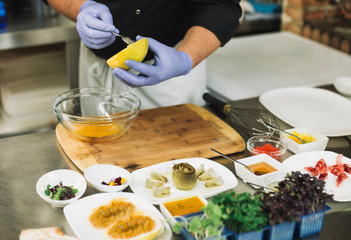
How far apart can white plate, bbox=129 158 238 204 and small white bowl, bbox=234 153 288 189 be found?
32mm

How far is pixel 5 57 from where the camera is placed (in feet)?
9.07

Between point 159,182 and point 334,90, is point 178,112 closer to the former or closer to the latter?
point 159,182

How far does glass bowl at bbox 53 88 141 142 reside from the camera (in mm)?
1494

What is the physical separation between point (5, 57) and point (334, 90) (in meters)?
1.91

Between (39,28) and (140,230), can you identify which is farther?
(39,28)

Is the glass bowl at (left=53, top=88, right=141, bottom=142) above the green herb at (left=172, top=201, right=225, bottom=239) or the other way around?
the other way around

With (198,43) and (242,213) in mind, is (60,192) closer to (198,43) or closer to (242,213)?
(242,213)

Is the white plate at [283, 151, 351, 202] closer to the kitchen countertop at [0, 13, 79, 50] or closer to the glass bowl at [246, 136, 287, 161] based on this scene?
the glass bowl at [246, 136, 287, 161]

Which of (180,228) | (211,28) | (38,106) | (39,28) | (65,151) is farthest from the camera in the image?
(38,106)

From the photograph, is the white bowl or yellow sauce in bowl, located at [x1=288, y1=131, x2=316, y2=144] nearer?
yellow sauce in bowl, located at [x1=288, y1=131, x2=316, y2=144]

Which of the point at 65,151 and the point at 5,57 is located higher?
the point at 65,151

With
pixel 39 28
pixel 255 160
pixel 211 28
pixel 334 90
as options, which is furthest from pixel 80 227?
pixel 39 28

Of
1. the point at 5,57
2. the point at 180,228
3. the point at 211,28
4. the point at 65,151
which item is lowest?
the point at 5,57

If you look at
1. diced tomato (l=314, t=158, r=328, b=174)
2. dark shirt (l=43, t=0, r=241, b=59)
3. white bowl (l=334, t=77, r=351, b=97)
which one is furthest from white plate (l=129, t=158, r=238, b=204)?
white bowl (l=334, t=77, r=351, b=97)
